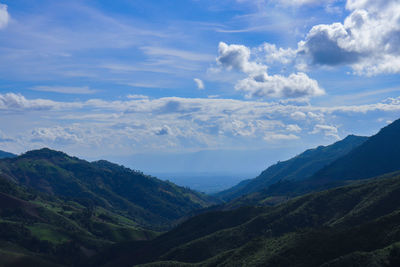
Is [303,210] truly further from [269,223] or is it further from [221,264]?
[221,264]

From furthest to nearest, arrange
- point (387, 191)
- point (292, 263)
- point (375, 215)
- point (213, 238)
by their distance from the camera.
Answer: point (213, 238) → point (387, 191) → point (375, 215) → point (292, 263)

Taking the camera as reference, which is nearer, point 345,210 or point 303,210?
point 345,210

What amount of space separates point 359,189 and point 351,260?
131 m

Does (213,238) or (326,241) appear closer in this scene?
(326,241)

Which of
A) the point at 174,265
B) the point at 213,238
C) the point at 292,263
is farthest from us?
the point at 213,238

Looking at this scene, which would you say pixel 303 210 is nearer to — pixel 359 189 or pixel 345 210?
pixel 345 210

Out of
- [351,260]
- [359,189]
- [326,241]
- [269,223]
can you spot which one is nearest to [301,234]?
[326,241]

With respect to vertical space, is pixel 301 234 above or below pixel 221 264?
above

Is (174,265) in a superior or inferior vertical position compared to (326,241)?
inferior

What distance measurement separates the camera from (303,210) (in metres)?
198

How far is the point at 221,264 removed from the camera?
127 meters

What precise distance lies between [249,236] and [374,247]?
96.2m

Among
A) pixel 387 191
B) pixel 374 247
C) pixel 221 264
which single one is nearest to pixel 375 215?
pixel 387 191

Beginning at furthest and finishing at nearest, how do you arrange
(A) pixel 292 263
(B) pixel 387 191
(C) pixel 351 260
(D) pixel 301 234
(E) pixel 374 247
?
(B) pixel 387 191
(D) pixel 301 234
(A) pixel 292 263
(E) pixel 374 247
(C) pixel 351 260
